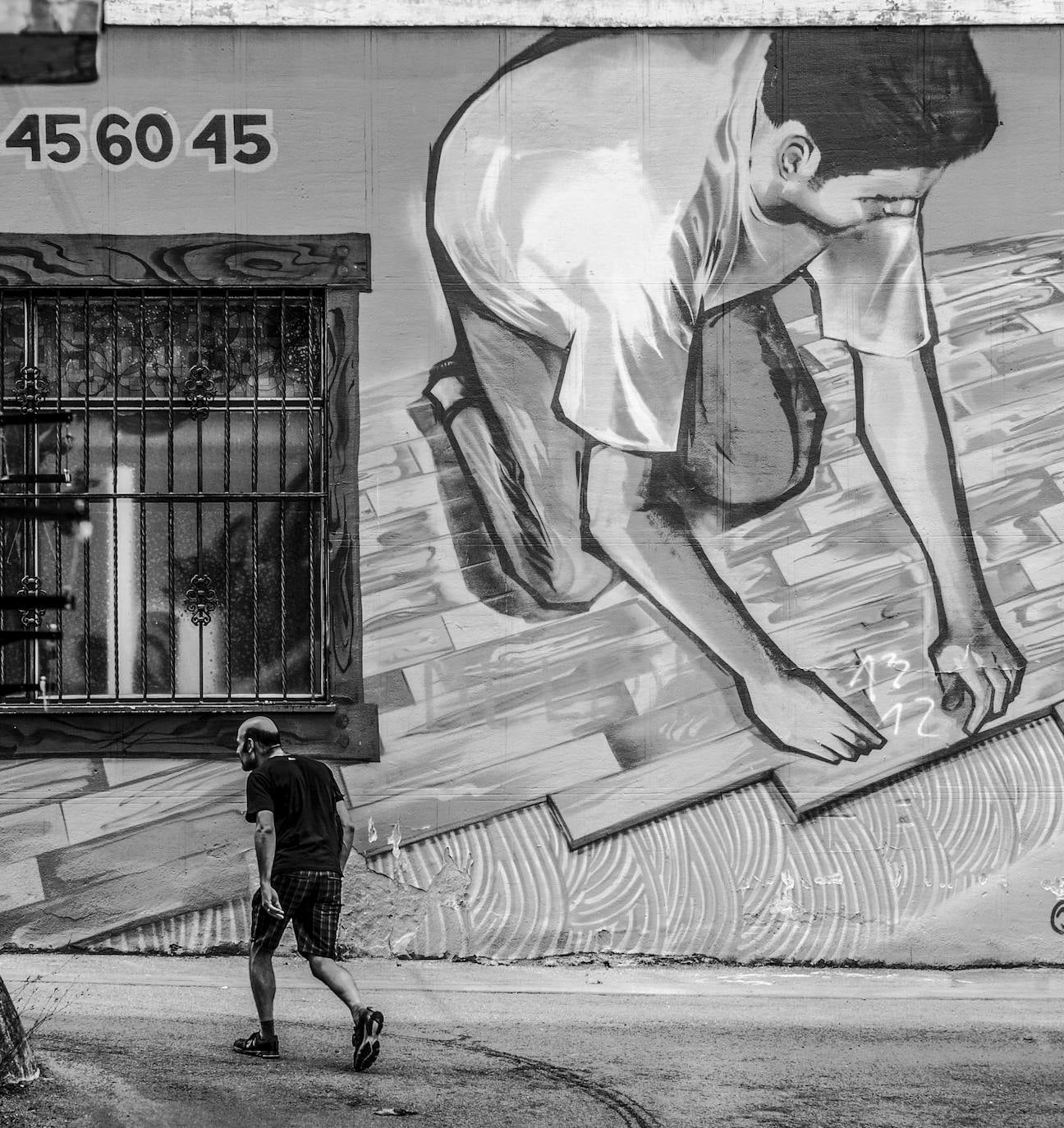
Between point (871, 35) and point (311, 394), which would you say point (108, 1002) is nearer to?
point (311, 394)

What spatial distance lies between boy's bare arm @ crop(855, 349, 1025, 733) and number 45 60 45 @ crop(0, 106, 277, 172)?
11.5 feet

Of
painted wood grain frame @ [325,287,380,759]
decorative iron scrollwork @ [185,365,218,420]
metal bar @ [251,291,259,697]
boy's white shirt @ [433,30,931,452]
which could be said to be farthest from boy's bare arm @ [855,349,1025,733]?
decorative iron scrollwork @ [185,365,218,420]

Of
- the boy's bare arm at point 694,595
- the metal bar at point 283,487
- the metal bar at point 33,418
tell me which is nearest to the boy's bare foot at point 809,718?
the boy's bare arm at point 694,595

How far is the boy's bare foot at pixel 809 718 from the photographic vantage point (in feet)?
25.5

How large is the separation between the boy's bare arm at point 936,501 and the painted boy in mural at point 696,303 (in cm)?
1

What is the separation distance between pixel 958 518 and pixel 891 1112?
3.48 m

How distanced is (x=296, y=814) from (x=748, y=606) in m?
2.89

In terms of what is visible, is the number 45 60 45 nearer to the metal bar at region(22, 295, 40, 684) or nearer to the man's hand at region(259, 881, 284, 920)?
the metal bar at region(22, 295, 40, 684)

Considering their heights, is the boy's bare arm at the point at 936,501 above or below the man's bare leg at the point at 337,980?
above

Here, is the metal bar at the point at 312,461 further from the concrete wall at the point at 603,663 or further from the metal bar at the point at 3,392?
the metal bar at the point at 3,392

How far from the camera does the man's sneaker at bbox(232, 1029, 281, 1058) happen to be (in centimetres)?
599

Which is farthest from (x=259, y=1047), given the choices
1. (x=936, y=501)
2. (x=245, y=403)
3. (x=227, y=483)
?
(x=936, y=501)

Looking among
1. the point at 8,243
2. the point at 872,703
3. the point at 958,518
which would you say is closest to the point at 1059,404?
the point at 958,518

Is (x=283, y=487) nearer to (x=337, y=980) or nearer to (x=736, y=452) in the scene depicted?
(x=736, y=452)
